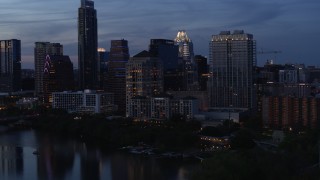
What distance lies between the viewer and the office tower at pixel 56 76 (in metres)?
19.4

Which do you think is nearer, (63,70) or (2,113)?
(2,113)

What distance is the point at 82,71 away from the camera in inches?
876

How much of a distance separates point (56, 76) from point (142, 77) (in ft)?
16.2

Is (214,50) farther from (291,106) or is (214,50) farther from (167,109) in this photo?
(291,106)

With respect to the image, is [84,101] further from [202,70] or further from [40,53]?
[202,70]

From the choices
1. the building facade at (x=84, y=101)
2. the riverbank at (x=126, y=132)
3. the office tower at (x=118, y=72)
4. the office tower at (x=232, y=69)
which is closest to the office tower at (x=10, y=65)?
the office tower at (x=118, y=72)

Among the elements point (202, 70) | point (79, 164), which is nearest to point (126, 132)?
point (79, 164)

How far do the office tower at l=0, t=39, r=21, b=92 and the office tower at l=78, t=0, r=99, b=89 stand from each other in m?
4.40

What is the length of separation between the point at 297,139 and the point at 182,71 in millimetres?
12328

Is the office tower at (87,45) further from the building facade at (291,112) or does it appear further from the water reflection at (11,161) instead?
the water reflection at (11,161)

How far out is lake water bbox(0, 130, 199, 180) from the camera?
23.7 ft

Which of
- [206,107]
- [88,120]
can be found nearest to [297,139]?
[88,120]

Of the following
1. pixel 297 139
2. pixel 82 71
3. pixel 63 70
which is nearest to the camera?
pixel 297 139

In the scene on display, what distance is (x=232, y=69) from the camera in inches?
638
